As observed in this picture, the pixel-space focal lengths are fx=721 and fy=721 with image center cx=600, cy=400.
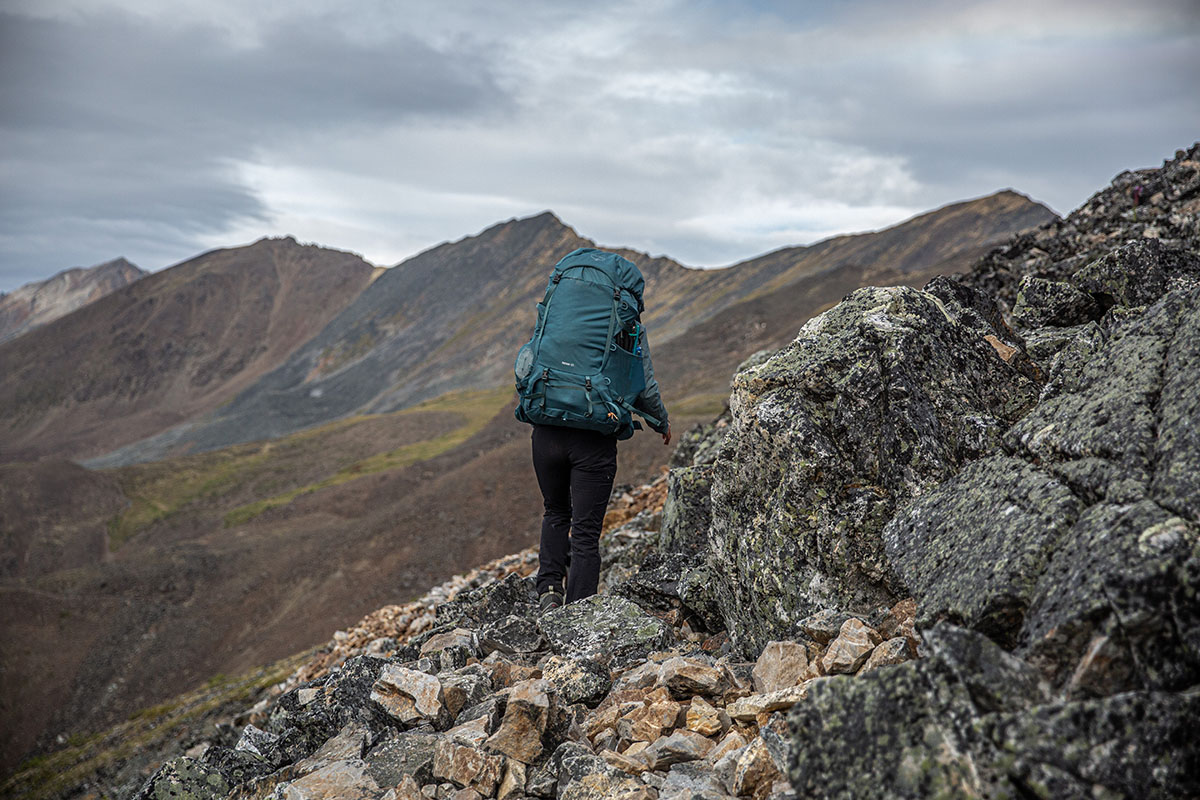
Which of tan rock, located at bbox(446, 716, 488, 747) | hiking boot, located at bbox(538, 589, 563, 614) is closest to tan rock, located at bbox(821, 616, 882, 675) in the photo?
tan rock, located at bbox(446, 716, 488, 747)

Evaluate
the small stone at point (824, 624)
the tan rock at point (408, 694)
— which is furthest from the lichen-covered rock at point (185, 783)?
the small stone at point (824, 624)

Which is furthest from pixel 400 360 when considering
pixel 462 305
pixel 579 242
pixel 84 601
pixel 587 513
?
pixel 587 513

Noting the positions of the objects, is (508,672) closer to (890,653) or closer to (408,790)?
(408,790)

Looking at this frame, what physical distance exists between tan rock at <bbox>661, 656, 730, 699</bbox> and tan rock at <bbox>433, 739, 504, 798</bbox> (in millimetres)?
1089

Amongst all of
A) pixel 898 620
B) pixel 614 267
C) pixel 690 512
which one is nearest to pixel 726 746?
pixel 898 620

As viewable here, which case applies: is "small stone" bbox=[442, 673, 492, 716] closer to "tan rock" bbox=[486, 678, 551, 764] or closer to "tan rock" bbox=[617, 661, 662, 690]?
"tan rock" bbox=[486, 678, 551, 764]

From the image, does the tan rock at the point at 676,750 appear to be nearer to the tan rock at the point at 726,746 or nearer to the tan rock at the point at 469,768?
the tan rock at the point at 726,746

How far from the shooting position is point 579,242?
424 ft

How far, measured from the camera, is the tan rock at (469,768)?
3.88 metres

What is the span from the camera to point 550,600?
6734 millimetres

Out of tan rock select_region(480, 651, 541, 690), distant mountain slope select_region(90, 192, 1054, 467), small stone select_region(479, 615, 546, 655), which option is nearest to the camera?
tan rock select_region(480, 651, 541, 690)

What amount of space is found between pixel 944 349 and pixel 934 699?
115 inches

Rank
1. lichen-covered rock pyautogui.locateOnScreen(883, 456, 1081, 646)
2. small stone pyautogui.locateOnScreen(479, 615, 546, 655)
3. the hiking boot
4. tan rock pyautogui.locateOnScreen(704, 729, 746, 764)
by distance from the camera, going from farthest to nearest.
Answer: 1. the hiking boot
2. small stone pyautogui.locateOnScreen(479, 615, 546, 655)
3. tan rock pyautogui.locateOnScreen(704, 729, 746, 764)
4. lichen-covered rock pyautogui.locateOnScreen(883, 456, 1081, 646)

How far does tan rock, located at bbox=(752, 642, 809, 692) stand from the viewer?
4066 mm
